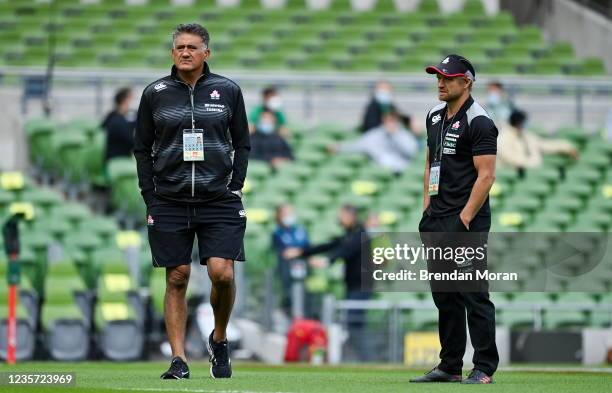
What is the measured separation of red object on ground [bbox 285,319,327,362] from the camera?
618 inches

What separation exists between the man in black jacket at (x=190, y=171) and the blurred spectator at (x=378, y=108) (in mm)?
11577

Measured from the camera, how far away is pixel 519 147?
20.9m

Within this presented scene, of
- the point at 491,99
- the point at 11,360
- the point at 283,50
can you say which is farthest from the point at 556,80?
the point at 11,360

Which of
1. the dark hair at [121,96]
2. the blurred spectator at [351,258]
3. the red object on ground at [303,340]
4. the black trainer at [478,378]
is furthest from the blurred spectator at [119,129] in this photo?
the black trainer at [478,378]

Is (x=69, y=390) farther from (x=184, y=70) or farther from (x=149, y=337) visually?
(x=149, y=337)

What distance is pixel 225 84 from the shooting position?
29.7 ft

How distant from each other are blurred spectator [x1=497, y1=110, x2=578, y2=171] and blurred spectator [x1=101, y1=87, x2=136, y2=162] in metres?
5.01

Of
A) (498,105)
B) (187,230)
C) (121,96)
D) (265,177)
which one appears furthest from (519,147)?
(187,230)

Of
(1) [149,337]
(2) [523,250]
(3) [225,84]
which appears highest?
(3) [225,84]

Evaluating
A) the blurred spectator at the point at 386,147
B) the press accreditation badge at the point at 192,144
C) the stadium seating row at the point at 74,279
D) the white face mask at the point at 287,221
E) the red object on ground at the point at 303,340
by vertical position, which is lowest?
the red object on ground at the point at 303,340

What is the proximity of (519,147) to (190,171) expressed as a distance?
1251 cm

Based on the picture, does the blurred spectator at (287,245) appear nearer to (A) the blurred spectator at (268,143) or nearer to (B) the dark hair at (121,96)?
(A) the blurred spectator at (268,143)

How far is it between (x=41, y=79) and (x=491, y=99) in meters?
6.10

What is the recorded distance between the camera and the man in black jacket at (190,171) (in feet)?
29.2
